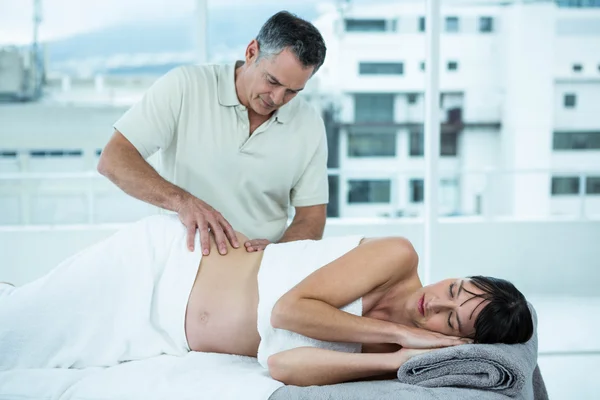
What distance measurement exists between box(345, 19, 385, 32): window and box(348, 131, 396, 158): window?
3.60 ft

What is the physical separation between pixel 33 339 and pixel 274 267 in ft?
2.31

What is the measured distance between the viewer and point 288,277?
179 cm

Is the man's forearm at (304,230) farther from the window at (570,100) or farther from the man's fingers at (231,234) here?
the window at (570,100)

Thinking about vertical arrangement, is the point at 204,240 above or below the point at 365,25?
below

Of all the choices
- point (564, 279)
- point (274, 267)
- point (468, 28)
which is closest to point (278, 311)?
point (274, 267)

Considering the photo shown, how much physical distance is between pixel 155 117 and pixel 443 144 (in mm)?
5091

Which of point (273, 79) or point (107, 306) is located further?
point (273, 79)

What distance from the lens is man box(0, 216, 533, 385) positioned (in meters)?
1.61

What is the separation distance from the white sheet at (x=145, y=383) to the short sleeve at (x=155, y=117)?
871 millimetres

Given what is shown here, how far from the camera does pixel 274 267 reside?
1836mm

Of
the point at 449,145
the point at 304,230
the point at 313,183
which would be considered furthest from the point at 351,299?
the point at 449,145

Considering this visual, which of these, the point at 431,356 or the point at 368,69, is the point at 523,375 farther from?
the point at 368,69

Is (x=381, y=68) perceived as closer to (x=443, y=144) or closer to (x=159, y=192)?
(x=443, y=144)

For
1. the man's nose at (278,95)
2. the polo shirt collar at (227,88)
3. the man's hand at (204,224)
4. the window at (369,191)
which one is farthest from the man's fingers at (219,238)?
the window at (369,191)
